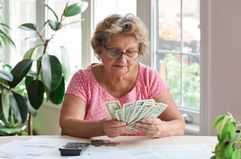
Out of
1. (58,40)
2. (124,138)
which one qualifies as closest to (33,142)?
(124,138)

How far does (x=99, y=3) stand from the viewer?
3.99 meters

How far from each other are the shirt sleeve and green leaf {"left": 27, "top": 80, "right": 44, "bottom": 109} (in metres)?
1.10

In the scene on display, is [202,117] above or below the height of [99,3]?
below

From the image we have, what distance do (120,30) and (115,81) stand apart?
28 centimetres

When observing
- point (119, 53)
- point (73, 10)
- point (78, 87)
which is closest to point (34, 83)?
point (73, 10)

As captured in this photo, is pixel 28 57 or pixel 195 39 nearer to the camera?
pixel 195 39

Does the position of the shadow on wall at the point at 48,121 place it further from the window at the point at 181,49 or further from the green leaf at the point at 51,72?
the window at the point at 181,49

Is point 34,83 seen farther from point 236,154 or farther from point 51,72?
point 236,154

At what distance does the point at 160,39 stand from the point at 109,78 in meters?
1.05

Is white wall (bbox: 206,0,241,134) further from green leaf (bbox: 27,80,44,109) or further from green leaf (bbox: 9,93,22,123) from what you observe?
green leaf (bbox: 9,93,22,123)

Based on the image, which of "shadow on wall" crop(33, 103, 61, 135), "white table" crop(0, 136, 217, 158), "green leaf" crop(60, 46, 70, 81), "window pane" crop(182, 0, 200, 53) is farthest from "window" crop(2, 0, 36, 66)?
"white table" crop(0, 136, 217, 158)

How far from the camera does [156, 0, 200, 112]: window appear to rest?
318 centimetres

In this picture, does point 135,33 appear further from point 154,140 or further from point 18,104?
point 18,104

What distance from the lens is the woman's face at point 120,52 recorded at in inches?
92.5
